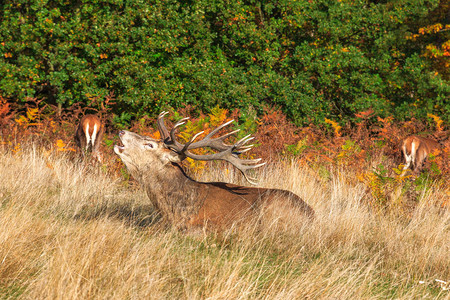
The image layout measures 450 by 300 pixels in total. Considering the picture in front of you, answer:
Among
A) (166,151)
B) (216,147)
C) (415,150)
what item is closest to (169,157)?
(166,151)

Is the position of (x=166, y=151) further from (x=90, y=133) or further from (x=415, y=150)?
(x=415, y=150)

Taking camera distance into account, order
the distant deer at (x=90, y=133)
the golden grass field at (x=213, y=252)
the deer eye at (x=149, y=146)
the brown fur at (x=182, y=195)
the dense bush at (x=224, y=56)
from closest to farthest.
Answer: the golden grass field at (x=213, y=252) → the brown fur at (x=182, y=195) → the deer eye at (x=149, y=146) → the distant deer at (x=90, y=133) → the dense bush at (x=224, y=56)

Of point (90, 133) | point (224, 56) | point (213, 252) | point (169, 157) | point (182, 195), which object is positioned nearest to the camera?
point (213, 252)

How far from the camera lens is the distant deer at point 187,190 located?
555 cm

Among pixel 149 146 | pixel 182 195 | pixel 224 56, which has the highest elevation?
pixel 224 56

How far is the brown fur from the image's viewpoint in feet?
18.2

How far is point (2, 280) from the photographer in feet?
11.6

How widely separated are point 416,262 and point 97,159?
6.49 meters

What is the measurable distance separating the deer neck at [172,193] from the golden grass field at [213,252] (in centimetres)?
20

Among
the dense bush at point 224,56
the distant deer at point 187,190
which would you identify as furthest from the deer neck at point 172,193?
the dense bush at point 224,56

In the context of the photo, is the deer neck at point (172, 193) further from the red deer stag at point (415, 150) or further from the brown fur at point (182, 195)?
the red deer stag at point (415, 150)

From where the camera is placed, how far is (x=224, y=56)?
15953 millimetres

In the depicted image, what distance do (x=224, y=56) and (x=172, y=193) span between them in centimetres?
1087

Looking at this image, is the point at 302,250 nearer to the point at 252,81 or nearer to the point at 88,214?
the point at 88,214
